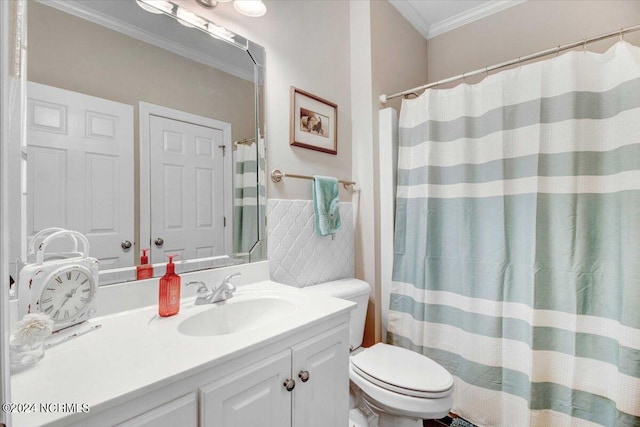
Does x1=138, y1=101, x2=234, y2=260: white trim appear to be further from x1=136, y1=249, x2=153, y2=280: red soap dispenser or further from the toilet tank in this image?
the toilet tank

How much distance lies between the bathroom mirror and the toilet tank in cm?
43

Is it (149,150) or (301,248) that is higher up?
(149,150)

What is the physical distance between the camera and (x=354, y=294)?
1589mm

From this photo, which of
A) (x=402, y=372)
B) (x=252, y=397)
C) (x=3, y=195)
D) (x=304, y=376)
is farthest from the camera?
(x=402, y=372)

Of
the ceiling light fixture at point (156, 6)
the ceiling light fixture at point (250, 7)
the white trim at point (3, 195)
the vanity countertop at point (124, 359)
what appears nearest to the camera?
the white trim at point (3, 195)

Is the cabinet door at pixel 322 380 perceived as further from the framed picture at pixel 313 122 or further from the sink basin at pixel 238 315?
the framed picture at pixel 313 122

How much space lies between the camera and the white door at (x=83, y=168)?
33.0 inches

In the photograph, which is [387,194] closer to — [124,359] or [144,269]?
[144,269]

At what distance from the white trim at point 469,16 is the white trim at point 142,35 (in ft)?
5.90

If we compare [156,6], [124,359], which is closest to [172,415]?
[124,359]

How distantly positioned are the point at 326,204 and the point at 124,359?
1.14 m

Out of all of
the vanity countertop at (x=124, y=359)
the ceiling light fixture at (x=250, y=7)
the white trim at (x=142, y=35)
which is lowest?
the vanity countertop at (x=124, y=359)

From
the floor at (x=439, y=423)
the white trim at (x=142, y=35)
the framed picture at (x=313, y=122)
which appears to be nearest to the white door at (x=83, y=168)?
the white trim at (x=142, y=35)

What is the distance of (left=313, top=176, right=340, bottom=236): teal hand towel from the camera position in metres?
1.59
